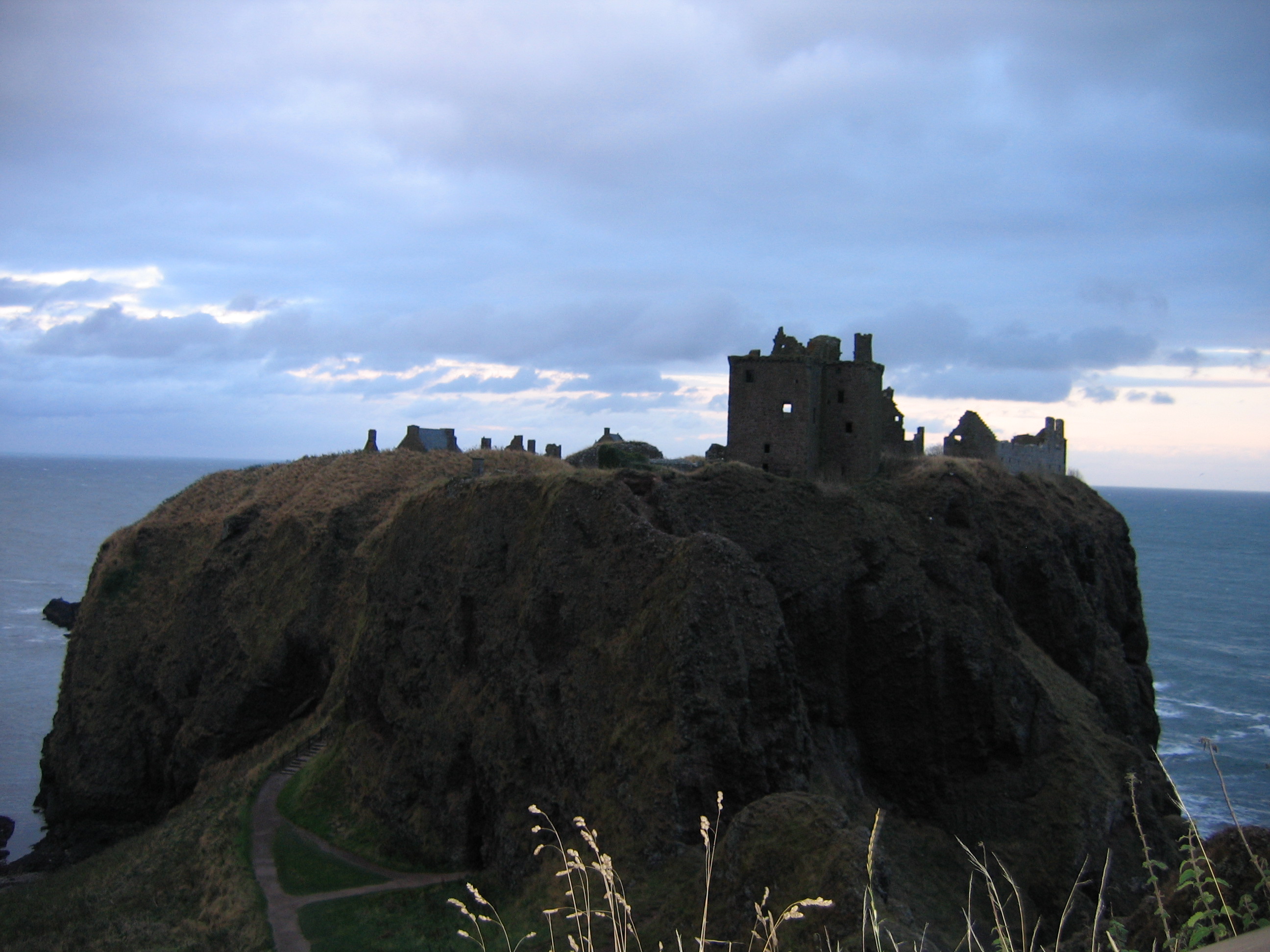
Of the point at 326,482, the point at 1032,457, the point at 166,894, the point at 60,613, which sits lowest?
the point at 60,613

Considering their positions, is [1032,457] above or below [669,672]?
above

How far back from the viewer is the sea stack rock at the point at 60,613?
86.1 m

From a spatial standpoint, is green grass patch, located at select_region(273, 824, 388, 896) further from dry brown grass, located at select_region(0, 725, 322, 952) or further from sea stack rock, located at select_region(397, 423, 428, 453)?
sea stack rock, located at select_region(397, 423, 428, 453)

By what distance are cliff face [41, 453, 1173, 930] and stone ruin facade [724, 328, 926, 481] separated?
2848 mm

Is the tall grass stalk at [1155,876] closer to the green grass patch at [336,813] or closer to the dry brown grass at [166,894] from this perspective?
the dry brown grass at [166,894]

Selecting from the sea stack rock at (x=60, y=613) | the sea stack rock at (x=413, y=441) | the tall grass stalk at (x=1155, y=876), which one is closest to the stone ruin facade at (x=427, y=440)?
the sea stack rock at (x=413, y=441)

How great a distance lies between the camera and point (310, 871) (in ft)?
98.0

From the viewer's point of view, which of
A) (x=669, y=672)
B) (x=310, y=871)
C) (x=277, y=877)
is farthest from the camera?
(x=310, y=871)

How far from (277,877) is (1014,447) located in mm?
41985

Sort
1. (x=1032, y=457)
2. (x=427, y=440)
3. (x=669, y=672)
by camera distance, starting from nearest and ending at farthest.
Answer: (x=669, y=672) < (x=1032, y=457) < (x=427, y=440)

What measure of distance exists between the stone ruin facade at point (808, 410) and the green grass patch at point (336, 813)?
20462mm

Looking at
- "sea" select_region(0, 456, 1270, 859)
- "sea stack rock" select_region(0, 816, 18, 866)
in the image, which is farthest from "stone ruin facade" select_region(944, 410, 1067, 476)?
"sea stack rock" select_region(0, 816, 18, 866)

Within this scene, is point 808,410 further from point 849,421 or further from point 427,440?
point 427,440

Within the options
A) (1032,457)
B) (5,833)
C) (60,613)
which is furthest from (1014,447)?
(60,613)
